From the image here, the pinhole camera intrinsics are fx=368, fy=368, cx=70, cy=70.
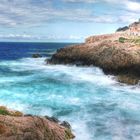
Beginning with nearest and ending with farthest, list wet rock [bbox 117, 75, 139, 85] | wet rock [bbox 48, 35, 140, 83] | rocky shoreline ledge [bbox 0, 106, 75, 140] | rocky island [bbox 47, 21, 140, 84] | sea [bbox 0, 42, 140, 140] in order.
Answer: rocky shoreline ledge [bbox 0, 106, 75, 140]
sea [bbox 0, 42, 140, 140]
wet rock [bbox 117, 75, 139, 85]
rocky island [bbox 47, 21, 140, 84]
wet rock [bbox 48, 35, 140, 83]

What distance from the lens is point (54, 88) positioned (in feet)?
148

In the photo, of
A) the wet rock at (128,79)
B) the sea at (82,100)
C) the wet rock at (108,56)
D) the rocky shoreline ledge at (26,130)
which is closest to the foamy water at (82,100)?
the sea at (82,100)

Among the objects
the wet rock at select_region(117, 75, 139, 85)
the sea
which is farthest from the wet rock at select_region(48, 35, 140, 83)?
the sea

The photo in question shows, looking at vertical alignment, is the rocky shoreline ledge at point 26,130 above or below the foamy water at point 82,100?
above

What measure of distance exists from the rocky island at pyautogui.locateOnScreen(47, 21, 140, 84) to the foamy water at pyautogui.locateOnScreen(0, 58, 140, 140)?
1.77 m

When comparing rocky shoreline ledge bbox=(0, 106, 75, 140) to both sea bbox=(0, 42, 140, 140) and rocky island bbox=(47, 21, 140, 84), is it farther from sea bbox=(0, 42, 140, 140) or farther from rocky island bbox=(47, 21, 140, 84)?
rocky island bbox=(47, 21, 140, 84)

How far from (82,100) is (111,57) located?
69.2 ft

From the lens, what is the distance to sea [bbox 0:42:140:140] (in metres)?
27.1

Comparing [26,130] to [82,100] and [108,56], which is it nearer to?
[82,100]

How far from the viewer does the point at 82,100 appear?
3772 cm

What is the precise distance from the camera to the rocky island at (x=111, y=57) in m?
51.4

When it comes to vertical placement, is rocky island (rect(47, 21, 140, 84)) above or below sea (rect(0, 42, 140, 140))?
above

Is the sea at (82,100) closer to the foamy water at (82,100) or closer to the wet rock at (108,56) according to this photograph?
the foamy water at (82,100)

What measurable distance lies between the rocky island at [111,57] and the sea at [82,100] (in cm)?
170
